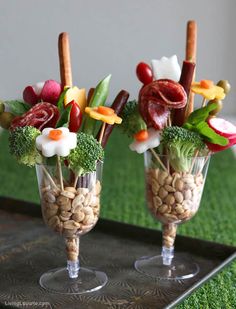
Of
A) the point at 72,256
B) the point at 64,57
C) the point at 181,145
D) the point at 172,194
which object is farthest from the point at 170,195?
the point at 64,57

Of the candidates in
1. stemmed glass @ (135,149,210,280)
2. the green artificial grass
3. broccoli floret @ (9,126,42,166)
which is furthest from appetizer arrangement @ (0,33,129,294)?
the green artificial grass

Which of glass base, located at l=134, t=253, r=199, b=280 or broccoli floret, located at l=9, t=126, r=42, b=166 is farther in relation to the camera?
glass base, located at l=134, t=253, r=199, b=280

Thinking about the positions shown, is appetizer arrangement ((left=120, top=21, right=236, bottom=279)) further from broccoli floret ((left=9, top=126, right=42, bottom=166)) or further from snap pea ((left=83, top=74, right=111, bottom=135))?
broccoli floret ((left=9, top=126, right=42, bottom=166))

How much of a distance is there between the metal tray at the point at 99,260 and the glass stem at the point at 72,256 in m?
0.06

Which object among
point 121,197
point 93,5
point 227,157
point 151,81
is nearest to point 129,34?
point 93,5

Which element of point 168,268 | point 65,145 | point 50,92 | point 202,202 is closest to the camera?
point 65,145

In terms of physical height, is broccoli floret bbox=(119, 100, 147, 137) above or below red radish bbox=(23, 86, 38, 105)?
below

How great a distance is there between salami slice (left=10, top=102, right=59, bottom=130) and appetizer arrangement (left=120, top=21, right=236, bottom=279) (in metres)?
0.16

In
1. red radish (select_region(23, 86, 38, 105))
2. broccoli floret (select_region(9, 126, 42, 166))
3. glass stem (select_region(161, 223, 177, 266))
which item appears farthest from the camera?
glass stem (select_region(161, 223, 177, 266))

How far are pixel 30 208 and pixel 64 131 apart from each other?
53 cm

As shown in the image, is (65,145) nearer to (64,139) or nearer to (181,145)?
(64,139)

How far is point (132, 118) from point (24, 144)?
0.74 ft

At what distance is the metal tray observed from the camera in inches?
41.5

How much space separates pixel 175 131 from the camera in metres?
1.07
